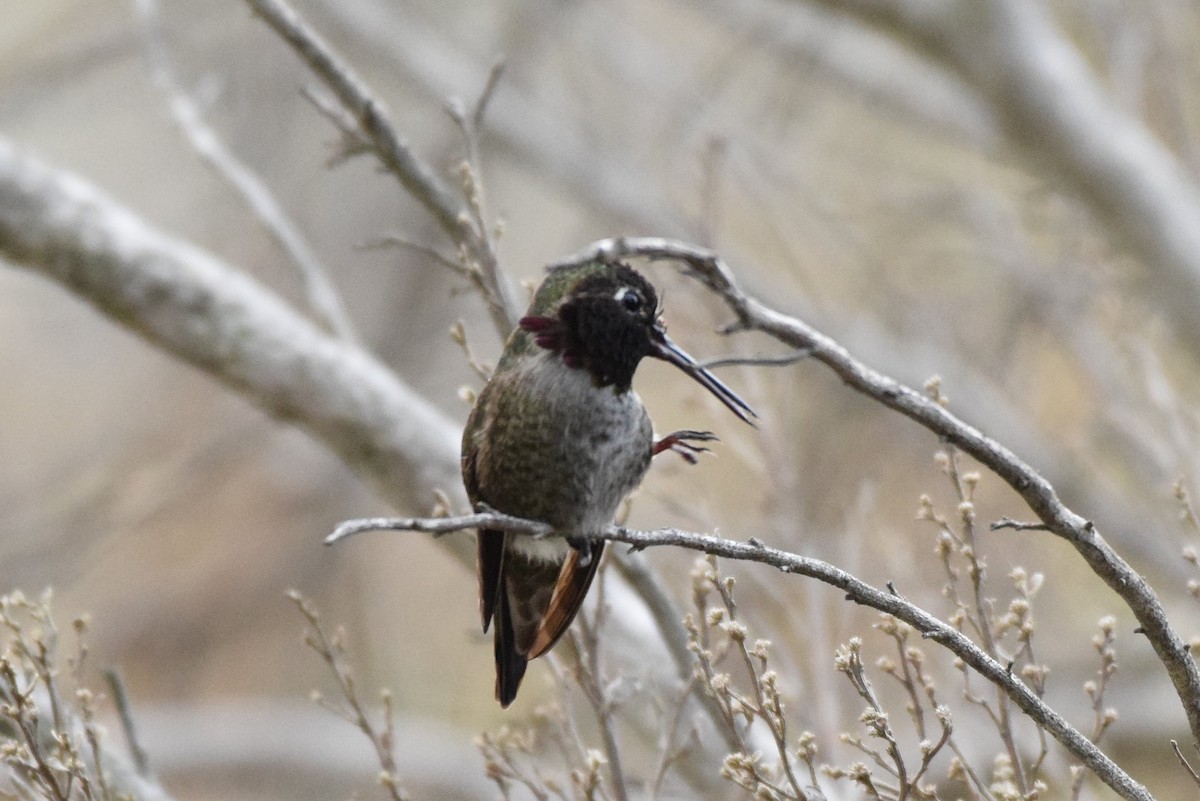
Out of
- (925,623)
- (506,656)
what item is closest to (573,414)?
(506,656)

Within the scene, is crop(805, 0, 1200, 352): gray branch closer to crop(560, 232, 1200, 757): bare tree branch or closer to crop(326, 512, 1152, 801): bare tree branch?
crop(560, 232, 1200, 757): bare tree branch

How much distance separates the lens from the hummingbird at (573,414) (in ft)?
5.76

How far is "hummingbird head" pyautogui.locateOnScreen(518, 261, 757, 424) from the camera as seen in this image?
1.74 metres

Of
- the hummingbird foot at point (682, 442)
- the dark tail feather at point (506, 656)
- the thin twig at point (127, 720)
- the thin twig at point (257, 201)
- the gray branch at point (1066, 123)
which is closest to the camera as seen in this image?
the hummingbird foot at point (682, 442)

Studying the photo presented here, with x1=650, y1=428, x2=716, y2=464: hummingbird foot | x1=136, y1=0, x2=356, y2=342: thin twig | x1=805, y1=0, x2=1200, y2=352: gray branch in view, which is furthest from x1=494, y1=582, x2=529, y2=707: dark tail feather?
x1=805, y1=0, x2=1200, y2=352: gray branch

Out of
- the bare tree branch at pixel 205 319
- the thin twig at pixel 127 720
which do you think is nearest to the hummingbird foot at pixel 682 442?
the thin twig at pixel 127 720

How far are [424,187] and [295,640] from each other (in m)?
6.86

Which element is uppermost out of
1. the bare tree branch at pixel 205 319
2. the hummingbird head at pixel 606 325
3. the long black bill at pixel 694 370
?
the bare tree branch at pixel 205 319

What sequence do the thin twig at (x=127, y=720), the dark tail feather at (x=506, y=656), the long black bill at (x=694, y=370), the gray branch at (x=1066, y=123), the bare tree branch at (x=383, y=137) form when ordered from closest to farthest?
the long black bill at (x=694, y=370)
the dark tail feather at (x=506, y=656)
the thin twig at (x=127, y=720)
the bare tree branch at (x=383, y=137)
the gray branch at (x=1066, y=123)

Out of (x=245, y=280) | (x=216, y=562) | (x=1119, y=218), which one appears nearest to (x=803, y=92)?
(x=1119, y=218)

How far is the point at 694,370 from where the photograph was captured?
1566 millimetres

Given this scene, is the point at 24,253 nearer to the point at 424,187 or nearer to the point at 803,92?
the point at 424,187

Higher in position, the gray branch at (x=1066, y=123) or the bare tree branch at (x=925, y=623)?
the gray branch at (x=1066, y=123)

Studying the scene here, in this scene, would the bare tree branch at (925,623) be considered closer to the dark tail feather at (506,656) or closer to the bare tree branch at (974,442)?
the bare tree branch at (974,442)
